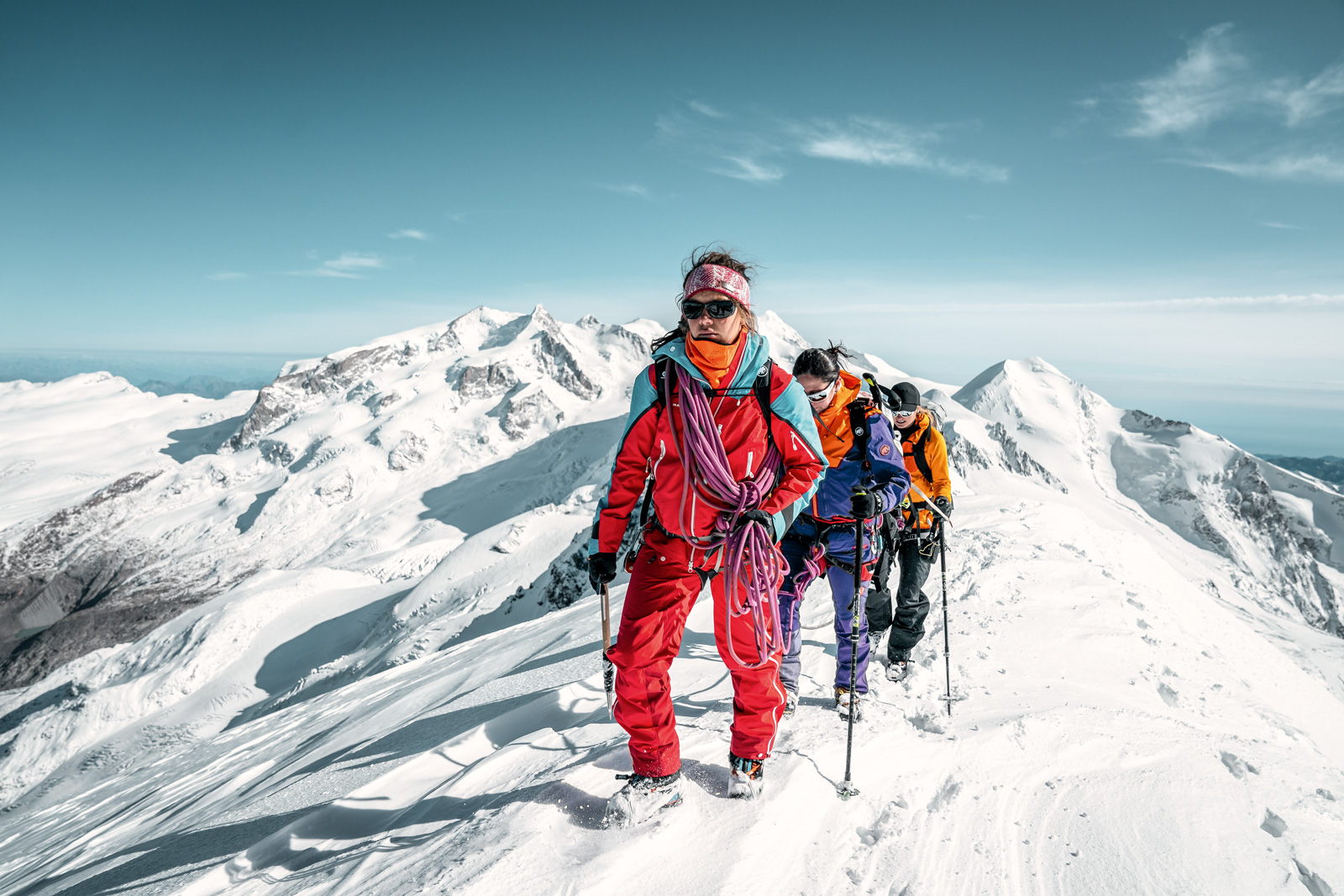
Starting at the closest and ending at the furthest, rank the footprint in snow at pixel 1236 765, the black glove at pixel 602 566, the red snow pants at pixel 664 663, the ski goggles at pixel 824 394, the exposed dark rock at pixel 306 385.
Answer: the red snow pants at pixel 664 663
the black glove at pixel 602 566
the footprint in snow at pixel 1236 765
the ski goggles at pixel 824 394
the exposed dark rock at pixel 306 385

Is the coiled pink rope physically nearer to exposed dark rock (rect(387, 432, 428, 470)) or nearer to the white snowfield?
the white snowfield

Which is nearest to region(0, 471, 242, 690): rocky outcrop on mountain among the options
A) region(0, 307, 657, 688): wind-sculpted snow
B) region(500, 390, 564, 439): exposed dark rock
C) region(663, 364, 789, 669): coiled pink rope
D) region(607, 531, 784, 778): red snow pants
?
region(0, 307, 657, 688): wind-sculpted snow

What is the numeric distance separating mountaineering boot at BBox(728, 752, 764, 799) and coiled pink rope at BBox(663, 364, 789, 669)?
21.0 inches

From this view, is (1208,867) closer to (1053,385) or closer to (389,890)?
(389,890)

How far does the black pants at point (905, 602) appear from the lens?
5.48 metres

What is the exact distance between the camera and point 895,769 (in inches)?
147

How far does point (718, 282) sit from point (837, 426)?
1970 mm

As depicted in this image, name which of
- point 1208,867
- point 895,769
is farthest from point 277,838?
point 1208,867

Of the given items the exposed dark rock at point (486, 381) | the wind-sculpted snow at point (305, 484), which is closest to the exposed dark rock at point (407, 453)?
the wind-sculpted snow at point (305, 484)

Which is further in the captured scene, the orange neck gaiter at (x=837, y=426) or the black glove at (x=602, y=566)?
the orange neck gaiter at (x=837, y=426)

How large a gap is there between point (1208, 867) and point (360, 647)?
174 ft

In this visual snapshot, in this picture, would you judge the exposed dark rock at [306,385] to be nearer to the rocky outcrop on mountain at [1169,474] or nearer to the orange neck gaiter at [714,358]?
the rocky outcrop on mountain at [1169,474]

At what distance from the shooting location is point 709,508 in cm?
332

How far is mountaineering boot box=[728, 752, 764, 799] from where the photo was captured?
3.26 metres
